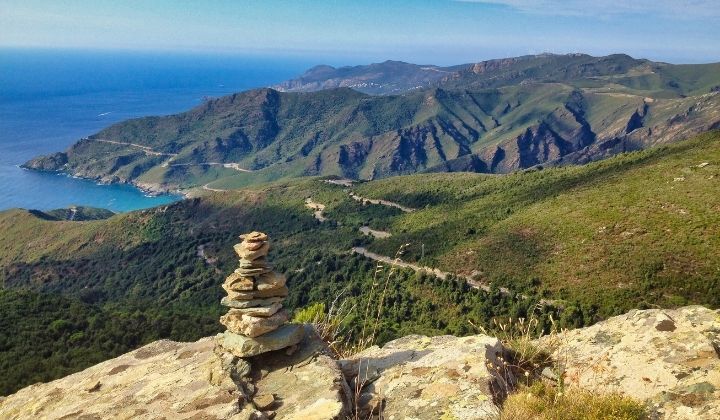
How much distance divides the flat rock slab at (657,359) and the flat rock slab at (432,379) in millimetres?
1393

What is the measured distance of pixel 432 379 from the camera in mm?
7980

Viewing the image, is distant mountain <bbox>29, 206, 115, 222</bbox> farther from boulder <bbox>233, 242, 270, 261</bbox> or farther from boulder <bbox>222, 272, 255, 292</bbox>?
boulder <bbox>233, 242, 270, 261</bbox>

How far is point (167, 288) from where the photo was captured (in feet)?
299

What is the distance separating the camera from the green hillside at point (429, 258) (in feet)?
125

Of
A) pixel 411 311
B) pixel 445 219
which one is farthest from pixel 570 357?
pixel 445 219

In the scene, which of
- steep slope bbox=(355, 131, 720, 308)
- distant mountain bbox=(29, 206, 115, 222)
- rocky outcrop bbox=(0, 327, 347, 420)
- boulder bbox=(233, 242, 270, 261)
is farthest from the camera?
distant mountain bbox=(29, 206, 115, 222)

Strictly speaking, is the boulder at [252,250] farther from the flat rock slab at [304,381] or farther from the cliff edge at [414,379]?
the cliff edge at [414,379]

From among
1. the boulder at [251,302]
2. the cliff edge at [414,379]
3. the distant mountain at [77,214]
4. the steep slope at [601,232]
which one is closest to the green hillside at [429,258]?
the steep slope at [601,232]

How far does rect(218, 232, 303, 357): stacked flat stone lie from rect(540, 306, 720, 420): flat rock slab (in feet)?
15.9

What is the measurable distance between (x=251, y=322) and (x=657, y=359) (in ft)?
22.0

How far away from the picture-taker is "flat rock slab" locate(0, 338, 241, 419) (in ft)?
25.8

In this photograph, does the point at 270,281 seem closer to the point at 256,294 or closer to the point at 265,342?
the point at 256,294


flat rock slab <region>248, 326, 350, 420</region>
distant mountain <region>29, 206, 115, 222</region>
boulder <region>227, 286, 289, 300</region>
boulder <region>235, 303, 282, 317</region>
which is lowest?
distant mountain <region>29, 206, 115, 222</region>

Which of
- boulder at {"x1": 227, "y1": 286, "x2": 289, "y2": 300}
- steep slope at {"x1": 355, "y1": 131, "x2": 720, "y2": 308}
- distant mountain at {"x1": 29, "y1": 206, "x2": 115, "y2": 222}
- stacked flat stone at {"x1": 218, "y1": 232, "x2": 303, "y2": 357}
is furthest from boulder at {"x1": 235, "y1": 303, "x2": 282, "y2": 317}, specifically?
distant mountain at {"x1": 29, "y1": 206, "x2": 115, "y2": 222}
